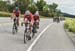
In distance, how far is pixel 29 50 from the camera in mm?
15883

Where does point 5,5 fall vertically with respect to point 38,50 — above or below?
below

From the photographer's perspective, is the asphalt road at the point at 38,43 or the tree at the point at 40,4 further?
the tree at the point at 40,4

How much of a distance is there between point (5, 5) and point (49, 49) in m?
120

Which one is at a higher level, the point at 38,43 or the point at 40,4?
the point at 38,43

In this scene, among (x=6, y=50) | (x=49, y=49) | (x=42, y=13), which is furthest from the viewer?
(x=42, y=13)

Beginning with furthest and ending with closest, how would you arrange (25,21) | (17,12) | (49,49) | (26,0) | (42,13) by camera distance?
(42,13), (26,0), (17,12), (25,21), (49,49)

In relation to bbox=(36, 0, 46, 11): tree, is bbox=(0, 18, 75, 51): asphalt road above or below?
above

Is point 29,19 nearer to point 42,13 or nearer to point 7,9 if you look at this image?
point 7,9

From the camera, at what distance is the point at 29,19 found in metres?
19.9

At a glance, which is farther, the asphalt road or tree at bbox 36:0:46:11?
tree at bbox 36:0:46:11

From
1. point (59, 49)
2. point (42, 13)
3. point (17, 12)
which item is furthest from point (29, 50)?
point (42, 13)

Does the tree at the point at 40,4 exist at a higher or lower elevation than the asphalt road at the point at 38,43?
lower

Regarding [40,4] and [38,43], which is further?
[40,4]

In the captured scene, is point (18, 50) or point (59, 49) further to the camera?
point (59, 49)
